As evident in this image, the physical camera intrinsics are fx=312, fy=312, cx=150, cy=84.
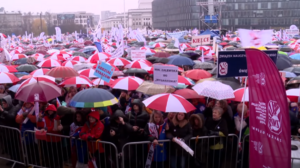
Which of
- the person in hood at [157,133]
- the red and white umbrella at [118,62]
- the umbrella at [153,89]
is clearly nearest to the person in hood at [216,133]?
the person in hood at [157,133]

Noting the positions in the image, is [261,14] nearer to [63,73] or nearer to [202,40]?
[202,40]

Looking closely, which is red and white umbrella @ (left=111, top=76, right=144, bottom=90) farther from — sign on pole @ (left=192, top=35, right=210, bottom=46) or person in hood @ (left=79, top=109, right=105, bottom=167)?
sign on pole @ (left=192, top=35, right=210, bottom=46)

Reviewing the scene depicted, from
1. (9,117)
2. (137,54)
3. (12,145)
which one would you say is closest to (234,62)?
(9,117)

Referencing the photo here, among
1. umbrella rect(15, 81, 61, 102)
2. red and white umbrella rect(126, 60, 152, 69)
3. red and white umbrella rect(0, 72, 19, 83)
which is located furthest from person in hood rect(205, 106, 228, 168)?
red and white umbrella rect(0, 72, 19, 83)

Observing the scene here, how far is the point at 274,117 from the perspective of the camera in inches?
130

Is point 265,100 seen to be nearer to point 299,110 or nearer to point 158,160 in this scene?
point 158,160

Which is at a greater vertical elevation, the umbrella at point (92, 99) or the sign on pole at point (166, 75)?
the sign on pole at point (166, 75)

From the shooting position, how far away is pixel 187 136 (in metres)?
4.82

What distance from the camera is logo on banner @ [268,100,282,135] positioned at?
3.24m

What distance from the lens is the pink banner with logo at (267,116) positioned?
3.19 meters

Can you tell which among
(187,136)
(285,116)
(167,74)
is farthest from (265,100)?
(167,74)

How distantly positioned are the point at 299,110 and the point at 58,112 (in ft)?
14.2

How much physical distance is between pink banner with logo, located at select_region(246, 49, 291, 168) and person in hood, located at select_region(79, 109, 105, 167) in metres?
2.35

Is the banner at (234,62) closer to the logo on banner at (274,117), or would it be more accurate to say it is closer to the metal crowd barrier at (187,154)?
the metal crowd barrier at (187,154)
